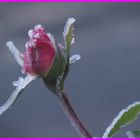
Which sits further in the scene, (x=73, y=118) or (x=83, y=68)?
(x=83, y=68)

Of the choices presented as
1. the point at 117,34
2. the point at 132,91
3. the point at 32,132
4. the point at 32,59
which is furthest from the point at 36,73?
the point at 117,34

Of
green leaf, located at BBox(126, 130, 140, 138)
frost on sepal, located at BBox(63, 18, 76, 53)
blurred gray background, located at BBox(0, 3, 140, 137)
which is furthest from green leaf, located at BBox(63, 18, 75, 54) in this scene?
blurred gray background, located at BBox(0, 3, 140, 137)

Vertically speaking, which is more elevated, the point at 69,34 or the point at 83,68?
the point at 69,34

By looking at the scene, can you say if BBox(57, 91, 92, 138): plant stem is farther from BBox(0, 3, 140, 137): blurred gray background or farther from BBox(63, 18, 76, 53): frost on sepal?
BBox(0, 3, 140, 137): blurred gray background

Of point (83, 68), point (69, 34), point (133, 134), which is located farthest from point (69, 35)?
point (83, 68)

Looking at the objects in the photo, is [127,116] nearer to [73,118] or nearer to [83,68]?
[73,118]

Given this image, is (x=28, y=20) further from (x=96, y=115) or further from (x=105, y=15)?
(x=96, y=115)
